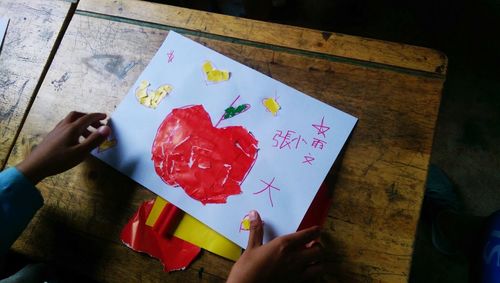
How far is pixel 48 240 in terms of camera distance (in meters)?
0.71

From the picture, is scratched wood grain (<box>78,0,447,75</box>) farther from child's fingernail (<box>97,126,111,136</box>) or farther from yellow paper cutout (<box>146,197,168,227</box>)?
yellow paper cutout (<box>146,197,168,227</box>)

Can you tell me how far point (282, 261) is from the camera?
2.02 feet

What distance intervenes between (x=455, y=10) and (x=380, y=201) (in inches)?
41.8

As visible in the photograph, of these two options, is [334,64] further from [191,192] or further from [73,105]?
[73,105]

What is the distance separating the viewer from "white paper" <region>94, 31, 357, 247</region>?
2.15 feet

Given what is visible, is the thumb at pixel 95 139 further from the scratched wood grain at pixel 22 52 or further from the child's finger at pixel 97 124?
the scratched wood grain at pixel 22 52

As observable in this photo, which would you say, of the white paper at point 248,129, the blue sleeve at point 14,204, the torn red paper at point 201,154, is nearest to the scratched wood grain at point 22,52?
the blue sleeve at point 14,204

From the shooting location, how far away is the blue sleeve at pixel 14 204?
668 mm

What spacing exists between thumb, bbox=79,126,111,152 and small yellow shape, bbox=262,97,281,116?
1.07ft

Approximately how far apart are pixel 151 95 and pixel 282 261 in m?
0.43

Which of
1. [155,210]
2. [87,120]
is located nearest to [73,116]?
[87,120]

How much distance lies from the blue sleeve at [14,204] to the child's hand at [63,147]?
2 cm

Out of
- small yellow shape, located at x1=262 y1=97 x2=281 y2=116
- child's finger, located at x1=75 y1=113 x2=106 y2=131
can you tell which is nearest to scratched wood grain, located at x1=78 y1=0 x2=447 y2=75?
small yellow shape, located at x1=262 y1=97 x2=281 y2=116

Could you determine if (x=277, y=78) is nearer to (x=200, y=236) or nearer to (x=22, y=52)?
(x=200, y=236)
